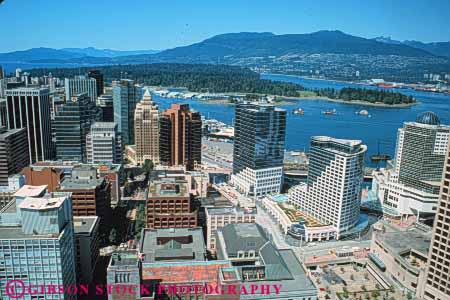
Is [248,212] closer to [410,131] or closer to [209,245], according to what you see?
[209,245]

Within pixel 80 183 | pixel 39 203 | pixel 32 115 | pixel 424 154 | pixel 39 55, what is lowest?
pixel 80 183

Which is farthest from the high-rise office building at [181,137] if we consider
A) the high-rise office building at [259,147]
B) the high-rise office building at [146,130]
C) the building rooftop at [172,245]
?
the building rooftop at [172,245]

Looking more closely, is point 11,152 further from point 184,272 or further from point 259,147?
point 184,272

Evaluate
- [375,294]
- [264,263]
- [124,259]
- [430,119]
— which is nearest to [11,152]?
[124,259]

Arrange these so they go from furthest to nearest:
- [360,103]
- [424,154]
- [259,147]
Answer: [360,103] < [259,147] < [424,154]

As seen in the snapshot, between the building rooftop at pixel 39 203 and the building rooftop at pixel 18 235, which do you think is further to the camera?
the building rooftop at pixel 39 203

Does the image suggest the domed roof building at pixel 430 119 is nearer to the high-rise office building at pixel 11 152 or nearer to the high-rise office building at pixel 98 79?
the high-rise office building at pixel 11 152
